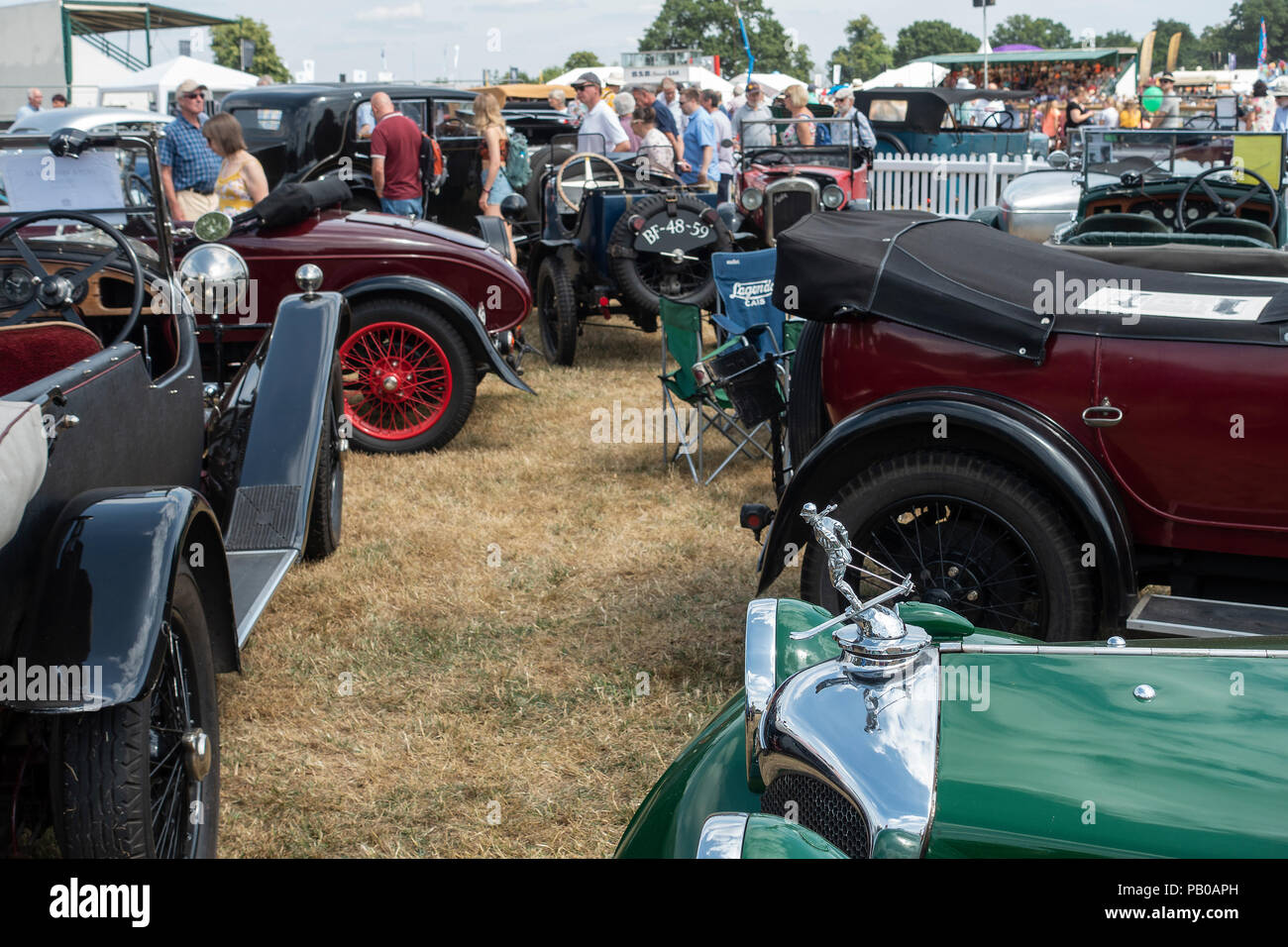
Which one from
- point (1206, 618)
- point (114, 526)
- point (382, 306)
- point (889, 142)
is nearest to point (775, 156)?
point (382, 306)

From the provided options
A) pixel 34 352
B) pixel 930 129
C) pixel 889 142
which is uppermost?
pixel 930 129

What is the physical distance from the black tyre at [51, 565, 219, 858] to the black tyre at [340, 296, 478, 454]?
3.86 metres

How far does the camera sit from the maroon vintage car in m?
6.48

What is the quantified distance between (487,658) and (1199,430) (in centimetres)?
241

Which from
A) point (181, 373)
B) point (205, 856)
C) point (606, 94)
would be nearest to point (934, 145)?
point (606, 94)

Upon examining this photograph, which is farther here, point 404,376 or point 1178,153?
point 1178,153

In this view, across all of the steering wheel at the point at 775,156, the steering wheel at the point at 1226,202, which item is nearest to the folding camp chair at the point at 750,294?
the steering wheel at the point at 1226,202

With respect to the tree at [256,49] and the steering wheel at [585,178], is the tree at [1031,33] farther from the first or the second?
the steering wheel at [585,178]

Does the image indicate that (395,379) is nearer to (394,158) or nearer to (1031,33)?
(394,158)

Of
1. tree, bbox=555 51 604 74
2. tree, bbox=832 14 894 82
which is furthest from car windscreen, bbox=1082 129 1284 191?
tree, bbox=832 14 894 82

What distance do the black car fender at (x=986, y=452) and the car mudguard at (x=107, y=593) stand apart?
1.84 m

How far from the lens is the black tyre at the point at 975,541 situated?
3.38m

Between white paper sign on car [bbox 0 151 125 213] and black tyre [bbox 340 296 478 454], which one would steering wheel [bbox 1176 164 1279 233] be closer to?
black tyre [bbox 340 296 478 454]

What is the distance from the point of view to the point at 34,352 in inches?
122
